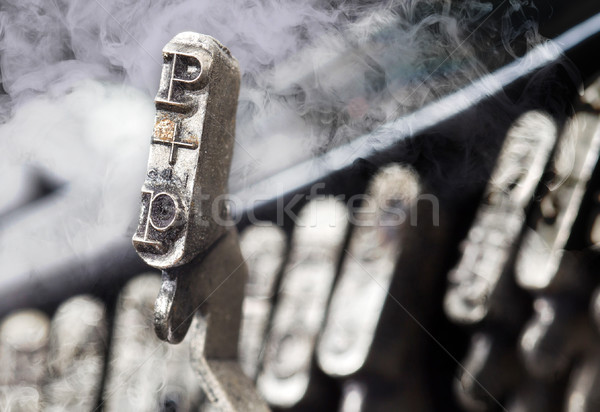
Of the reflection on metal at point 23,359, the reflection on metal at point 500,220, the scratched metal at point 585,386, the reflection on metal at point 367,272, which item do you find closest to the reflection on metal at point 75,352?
the reflection on metal at point 23,359

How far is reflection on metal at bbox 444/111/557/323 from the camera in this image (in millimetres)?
1353

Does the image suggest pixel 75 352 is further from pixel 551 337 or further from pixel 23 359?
pixel 551 337

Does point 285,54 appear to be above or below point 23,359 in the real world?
above

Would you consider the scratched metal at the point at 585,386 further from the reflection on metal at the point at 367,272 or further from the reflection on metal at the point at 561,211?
the reflection on metal at the point at 367,272

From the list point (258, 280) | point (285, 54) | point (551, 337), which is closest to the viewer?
point (285, 54)

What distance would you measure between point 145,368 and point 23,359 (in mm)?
518

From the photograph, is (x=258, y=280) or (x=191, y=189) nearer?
(x=191, y=189)

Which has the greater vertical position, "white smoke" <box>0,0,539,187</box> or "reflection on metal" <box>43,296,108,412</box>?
"white smoke" <box>0,0,539,187</box>

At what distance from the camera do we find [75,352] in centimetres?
149

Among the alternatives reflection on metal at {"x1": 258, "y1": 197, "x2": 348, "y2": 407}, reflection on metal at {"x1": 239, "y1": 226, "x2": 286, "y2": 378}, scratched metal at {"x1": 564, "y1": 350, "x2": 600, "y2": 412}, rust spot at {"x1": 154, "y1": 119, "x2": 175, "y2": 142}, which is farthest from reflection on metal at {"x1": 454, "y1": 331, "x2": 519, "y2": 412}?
rust spot at {"x1": 154, "y1": 119, "x2": 175, "y2": 142}

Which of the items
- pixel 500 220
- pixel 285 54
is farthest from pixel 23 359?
pixel 500 220

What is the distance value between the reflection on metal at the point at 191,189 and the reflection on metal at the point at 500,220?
1.03 metres

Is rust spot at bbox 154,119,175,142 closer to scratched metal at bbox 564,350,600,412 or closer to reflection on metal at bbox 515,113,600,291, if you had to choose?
reflection on metal at bbox 515,113,600,291

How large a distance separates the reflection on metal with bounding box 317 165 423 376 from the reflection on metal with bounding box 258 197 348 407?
0.06 meters
